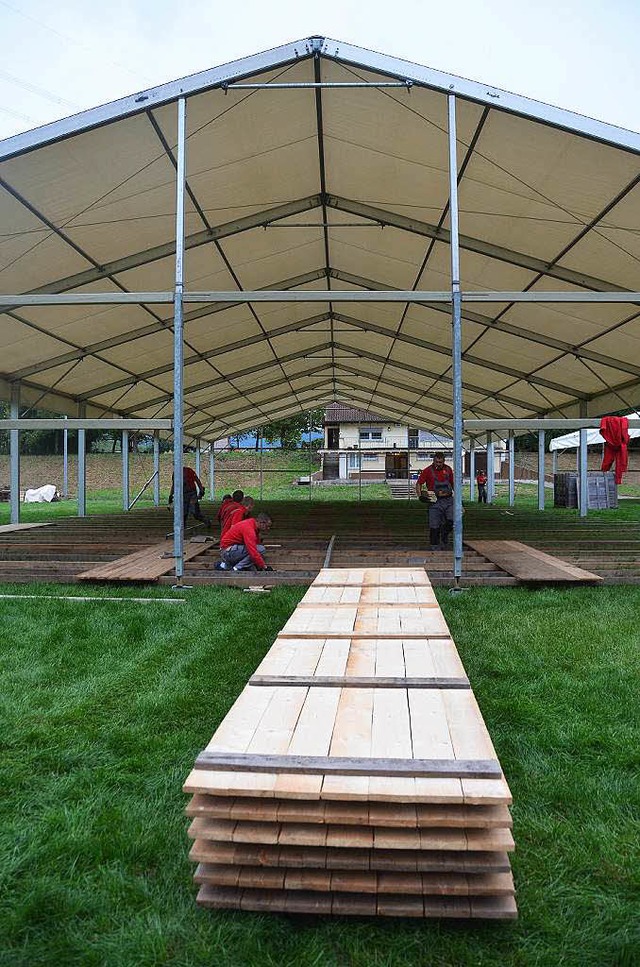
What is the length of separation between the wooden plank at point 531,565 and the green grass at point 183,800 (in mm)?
1751

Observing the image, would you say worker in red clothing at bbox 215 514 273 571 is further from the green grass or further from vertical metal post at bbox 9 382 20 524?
vertical metal post at bbox 9 382 20 524

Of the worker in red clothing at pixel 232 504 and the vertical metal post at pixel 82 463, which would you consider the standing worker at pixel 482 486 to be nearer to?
the vertical metal post at pixel 82 463

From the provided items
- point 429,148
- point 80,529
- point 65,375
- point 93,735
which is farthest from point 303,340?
point 93,735

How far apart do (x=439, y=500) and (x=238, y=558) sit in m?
3.17

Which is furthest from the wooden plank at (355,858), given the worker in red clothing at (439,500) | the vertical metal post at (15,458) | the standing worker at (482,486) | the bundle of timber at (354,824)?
the standing worker at (482,486)

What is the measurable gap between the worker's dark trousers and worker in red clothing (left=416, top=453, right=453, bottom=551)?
9.15 ft

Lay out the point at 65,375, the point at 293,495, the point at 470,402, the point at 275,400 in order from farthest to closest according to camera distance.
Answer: the point at 293,495, the point at 275,400, the point at 470,402, the point at 65,375

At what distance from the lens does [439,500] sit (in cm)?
954

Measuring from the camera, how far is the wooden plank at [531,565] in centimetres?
720

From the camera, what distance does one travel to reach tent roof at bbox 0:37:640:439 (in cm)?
696

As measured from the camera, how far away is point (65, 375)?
1466cm

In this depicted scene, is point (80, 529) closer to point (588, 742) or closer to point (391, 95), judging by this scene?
point (391, 95)

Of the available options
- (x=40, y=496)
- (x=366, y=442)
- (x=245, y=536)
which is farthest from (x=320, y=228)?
(x=366, y=442)

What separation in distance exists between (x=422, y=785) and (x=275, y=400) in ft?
72.7
